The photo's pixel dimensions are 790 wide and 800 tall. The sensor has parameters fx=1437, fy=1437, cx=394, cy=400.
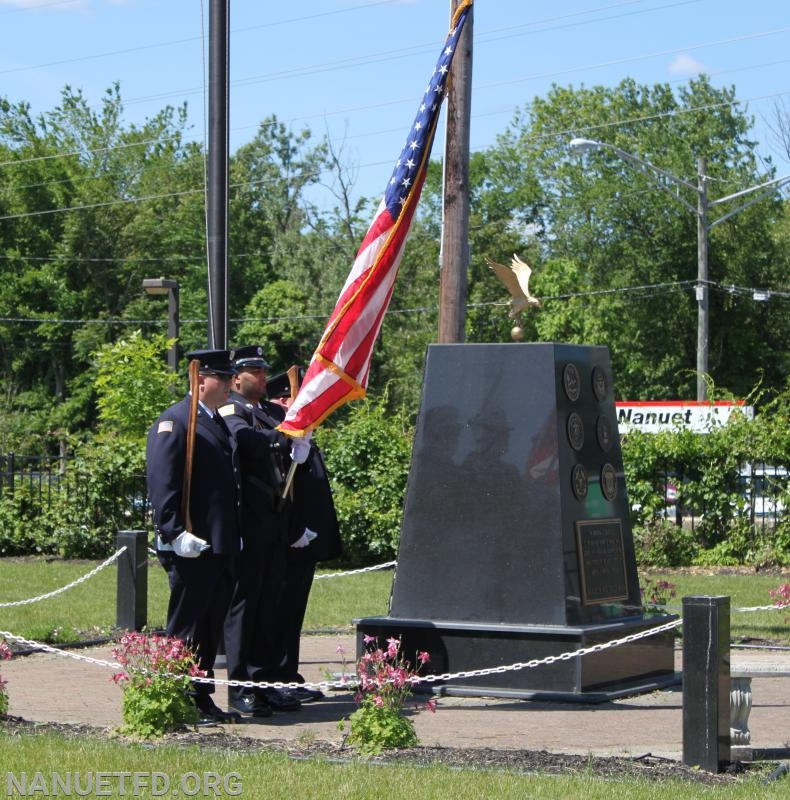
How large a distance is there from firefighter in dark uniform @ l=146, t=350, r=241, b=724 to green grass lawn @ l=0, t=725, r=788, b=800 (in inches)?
47.3

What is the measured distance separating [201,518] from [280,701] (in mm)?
1352

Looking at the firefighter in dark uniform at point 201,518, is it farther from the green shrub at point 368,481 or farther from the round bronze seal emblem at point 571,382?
the green shrub at point 368,481

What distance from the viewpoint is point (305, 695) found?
9.02 meters

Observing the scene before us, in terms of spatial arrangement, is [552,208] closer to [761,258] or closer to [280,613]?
[761,258]

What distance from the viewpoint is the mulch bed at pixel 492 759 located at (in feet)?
21.2

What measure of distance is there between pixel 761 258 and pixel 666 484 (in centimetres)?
2717

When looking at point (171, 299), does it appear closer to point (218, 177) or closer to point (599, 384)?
point (218, 177)

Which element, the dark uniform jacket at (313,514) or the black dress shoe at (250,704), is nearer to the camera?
the black dress shoe at (250,704)

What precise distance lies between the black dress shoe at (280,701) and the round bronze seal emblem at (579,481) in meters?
2.20

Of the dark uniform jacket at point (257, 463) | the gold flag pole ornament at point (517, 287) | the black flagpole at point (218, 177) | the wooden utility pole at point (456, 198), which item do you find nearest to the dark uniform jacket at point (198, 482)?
the dark uniform jacket at point (257, 463)

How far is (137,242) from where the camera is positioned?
5734 cm

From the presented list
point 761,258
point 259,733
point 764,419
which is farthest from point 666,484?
point 761,258

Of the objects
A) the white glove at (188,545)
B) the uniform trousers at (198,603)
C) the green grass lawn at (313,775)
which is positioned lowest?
the green grass lawn at (313,775)

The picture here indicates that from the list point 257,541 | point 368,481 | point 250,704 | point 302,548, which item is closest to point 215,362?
point 257,541
